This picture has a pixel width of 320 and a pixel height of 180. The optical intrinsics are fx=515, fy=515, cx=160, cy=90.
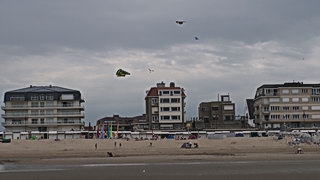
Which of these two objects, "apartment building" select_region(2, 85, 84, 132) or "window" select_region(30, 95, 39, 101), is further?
"window" select_region(30, 95, 39, 101)

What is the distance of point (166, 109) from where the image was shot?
304 feet

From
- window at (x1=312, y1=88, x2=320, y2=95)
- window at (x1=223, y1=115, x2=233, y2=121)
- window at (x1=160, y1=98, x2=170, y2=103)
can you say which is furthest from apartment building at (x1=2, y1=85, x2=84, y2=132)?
window at (x1=312, y1=88, x2=320, y2=95)

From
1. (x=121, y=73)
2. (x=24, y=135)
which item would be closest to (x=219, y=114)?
(x=24, y=135)

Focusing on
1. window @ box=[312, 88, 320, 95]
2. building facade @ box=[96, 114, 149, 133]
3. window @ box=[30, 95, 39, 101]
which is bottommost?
building facade @ box=[96, 114, 149, 133]

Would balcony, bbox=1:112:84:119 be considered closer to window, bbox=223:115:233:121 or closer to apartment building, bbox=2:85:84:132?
apartment building, bbox=2:85:84:132

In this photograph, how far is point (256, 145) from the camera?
57.7 m

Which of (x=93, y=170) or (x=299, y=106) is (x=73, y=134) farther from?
(x=93, y=170)

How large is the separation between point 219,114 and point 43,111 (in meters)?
32.1

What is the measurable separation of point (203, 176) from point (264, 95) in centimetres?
7064

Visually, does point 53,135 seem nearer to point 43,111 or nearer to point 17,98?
point 43,111

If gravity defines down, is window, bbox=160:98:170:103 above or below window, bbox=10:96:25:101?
below

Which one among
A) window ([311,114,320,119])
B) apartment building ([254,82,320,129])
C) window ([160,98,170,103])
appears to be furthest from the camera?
window ([311,114,320,119])

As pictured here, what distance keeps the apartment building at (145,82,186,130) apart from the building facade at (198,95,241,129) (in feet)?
19.2

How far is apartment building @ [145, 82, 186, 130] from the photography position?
300 ft
